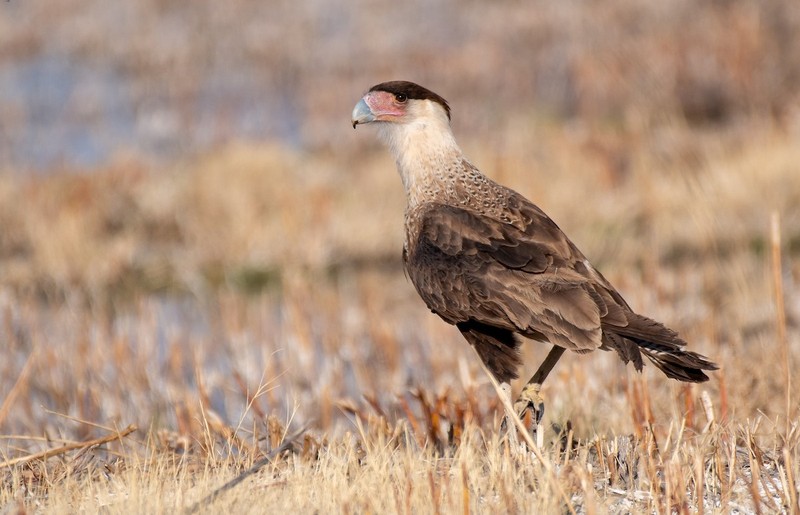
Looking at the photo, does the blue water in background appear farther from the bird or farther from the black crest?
the bird

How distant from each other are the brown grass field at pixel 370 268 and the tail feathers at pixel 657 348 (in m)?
0.27

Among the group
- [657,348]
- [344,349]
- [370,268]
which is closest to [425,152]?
[657,348]

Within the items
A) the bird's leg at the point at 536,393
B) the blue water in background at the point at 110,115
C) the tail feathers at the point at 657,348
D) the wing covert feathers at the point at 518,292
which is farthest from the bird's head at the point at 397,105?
the blue water in background at the point at 110,115

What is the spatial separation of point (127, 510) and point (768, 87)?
12.2 m

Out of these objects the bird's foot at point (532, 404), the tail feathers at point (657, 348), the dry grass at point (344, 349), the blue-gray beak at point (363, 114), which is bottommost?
the dry grass at point (344, 349)

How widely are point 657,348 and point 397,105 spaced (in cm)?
149

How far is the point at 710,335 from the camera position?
19.7ft

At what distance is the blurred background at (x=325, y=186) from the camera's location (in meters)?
6.45

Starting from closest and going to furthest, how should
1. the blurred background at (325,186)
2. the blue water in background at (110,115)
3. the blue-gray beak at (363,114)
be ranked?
the blue-gray beak at (363,114)
the blurred background at (325,186)
the blue water in background at (110,115)

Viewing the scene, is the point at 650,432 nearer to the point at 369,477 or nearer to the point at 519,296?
the point at 519,296

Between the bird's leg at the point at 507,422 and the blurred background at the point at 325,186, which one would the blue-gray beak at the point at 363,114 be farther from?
the bird's leg at the point at 507,422

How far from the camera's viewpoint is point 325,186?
434 inches

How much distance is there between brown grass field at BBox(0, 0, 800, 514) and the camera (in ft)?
11.4

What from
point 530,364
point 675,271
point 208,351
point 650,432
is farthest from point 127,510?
point 675,271
